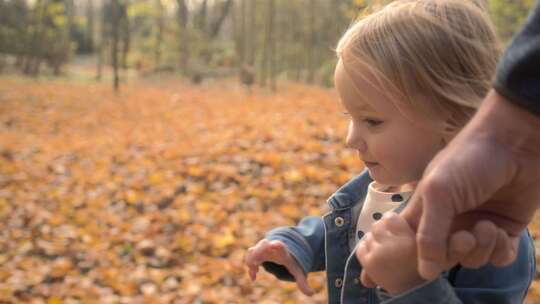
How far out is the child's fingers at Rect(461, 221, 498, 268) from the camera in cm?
79

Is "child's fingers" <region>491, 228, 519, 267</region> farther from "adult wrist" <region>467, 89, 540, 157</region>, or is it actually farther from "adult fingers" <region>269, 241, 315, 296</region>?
"adult fingers" <region>269, 241, 315, 296</region>

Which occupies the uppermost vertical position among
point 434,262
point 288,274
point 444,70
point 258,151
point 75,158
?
point 444,70

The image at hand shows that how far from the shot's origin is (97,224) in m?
5.34

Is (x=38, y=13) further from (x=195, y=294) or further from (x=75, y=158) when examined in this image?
(x=195, y=294)

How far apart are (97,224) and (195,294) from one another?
1741mm

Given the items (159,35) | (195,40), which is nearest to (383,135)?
(195,40)

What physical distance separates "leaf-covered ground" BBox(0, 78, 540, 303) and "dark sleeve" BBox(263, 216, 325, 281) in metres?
2.17

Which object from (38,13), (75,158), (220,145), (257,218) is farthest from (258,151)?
(38,13)

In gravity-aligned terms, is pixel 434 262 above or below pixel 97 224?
above

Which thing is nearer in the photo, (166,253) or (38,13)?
(166,253)

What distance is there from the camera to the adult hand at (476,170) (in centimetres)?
73

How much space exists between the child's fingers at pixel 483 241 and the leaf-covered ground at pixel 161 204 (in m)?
3.07

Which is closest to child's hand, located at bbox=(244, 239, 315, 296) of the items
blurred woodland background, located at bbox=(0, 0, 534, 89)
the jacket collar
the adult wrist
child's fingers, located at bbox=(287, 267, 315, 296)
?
child's fingers, located at bbox=(287, 267, 315, 296)

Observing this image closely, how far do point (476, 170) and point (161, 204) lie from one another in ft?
17.1
